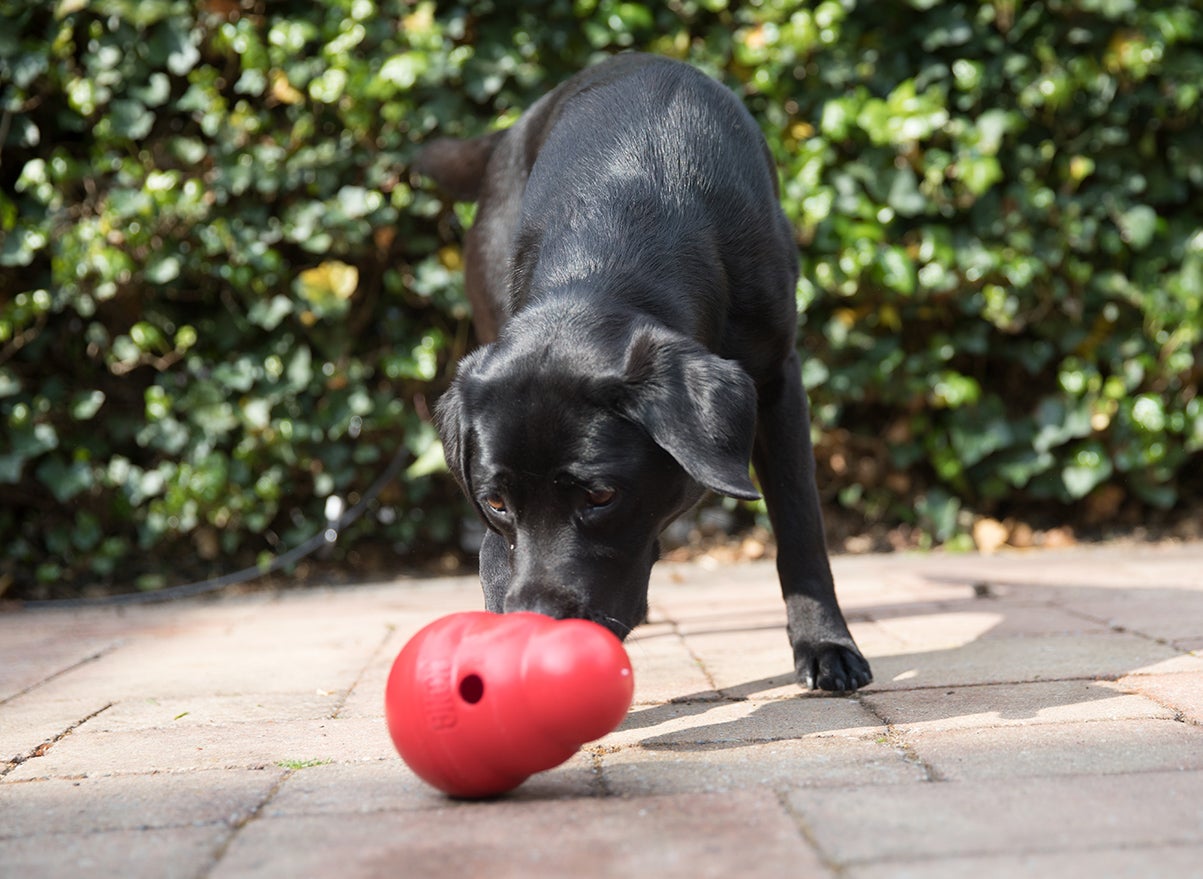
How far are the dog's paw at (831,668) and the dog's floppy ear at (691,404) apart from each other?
Answer: 57 cm

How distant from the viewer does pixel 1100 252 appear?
5004mm

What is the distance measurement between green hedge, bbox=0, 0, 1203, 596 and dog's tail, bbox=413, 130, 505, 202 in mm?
607

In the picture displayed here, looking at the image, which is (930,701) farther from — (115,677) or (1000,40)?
(1000,40)

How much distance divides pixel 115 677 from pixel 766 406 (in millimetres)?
1681

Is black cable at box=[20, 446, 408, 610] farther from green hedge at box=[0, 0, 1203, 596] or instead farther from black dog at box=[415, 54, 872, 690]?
black dog at box=[415, 54, 872, 690]

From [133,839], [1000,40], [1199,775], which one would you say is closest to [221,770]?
[133,839]

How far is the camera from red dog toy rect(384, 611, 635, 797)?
1.76 meters

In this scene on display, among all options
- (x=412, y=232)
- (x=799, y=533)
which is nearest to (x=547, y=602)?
(x=799, y=533)

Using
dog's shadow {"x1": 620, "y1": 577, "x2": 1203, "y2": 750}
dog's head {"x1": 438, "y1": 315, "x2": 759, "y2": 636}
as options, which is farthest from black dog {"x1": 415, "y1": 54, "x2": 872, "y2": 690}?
dog's shadow {"x1": 620, "y1": 577, "x2": 1203, "y2": 750}

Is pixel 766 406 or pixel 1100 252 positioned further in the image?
pixel 1100 252

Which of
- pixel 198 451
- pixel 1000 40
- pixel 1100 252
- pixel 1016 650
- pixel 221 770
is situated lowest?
pixel 1016 650

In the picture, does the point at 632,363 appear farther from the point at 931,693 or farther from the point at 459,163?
the point at 459,163

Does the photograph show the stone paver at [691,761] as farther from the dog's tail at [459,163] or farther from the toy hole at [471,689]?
the dog's tail at [459,163]

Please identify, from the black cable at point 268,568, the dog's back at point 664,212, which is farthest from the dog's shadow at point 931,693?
the black cable at point 268,568
